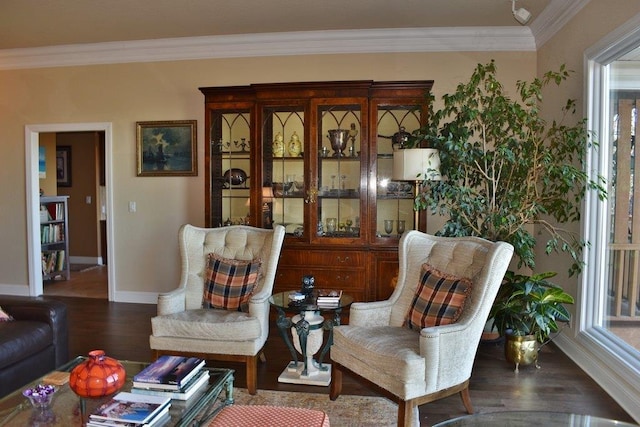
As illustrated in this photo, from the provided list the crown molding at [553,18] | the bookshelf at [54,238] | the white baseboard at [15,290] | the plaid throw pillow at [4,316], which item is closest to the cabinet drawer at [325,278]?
the plaid throw pillow at [4,316]

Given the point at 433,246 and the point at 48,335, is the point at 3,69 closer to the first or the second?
the point at 48,335

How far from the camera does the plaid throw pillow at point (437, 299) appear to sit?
258 cm

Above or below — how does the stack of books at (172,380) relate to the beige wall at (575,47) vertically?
below

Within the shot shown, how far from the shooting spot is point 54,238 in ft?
21.0

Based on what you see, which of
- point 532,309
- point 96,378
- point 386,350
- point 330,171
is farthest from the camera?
point 330,171

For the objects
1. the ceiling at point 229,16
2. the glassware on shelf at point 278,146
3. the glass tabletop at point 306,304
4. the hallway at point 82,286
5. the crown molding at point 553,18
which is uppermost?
the ceiling at point 229,16

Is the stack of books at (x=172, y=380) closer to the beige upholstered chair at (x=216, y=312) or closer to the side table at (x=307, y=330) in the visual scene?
the beige upholstered chair at (x=216, y=312)

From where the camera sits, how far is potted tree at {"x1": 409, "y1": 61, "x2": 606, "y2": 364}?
3.28 m

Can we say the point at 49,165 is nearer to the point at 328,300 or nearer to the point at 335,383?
the point at 328,300

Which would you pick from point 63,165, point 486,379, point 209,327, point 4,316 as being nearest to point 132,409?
point 209,327

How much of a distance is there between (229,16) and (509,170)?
2734 mm

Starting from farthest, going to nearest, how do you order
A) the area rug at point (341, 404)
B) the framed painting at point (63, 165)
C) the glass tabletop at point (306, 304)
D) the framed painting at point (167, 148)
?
1. the framed painting at point (63, 165)
2. the framed painting at point (167, 148)
3. the glass tabletop at point (306, 304)
4. the area rug at point (341, 404)

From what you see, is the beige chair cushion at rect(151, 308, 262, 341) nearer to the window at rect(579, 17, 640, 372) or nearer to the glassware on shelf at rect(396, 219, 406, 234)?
the glassware on shelf at rect(396, 219, 406, 234)

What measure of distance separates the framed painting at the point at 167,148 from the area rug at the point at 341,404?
2782 mm
